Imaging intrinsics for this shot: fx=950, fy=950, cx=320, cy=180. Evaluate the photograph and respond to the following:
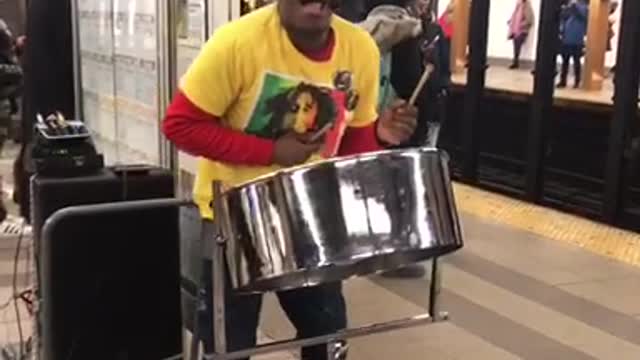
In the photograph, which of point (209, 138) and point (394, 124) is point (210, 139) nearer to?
point (209, 138)

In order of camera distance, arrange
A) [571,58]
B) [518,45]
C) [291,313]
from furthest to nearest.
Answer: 1. [518,45]
2. [571,58]
3. [291,313]

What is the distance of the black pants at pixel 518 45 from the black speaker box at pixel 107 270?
388 cm

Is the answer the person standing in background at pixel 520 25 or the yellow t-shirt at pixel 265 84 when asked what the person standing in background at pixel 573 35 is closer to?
the person standing in background at pixel 520 25

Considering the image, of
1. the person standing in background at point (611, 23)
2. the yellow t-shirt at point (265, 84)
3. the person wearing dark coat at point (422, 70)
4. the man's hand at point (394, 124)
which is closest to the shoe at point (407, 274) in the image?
the person wearing dark coat at point (422, 70)

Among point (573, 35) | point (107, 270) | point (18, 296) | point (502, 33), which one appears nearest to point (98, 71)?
→ point (18, 296)

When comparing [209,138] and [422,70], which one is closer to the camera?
[209,138]

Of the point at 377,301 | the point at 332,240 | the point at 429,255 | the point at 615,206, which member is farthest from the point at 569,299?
the point at 332,240

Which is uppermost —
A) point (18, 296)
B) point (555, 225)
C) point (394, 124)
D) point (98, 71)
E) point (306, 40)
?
point (306, 40)

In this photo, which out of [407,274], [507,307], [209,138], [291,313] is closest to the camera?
[209,138]

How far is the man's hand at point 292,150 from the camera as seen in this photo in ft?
4.98

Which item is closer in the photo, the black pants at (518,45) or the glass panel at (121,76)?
the glass panel at (121,76)

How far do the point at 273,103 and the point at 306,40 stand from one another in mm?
116

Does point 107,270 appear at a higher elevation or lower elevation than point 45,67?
lower

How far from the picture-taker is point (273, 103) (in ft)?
5.05
